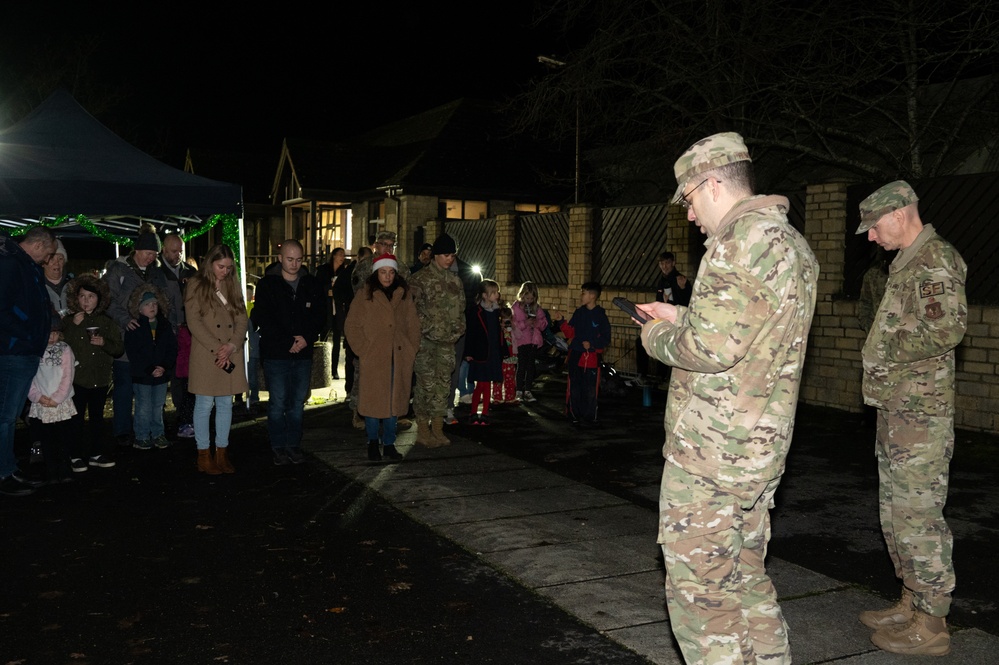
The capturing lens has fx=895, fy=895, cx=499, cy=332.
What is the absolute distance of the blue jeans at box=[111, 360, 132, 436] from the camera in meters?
8.76

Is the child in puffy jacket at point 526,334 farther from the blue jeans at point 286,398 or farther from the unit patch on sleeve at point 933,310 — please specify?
the unit patch on sleeve at point 933,310

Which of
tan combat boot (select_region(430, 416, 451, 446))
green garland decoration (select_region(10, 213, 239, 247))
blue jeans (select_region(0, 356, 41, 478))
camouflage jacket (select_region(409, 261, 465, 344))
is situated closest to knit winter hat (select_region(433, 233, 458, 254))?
camouflage jacket (select_region(409, 261, 465, 344))

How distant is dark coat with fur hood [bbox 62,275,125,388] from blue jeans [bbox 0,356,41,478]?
755 millimetres

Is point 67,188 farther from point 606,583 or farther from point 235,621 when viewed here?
point 606,583

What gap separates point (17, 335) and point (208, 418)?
5.38 ft

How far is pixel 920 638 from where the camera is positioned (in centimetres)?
427

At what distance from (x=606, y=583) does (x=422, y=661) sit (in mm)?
1446

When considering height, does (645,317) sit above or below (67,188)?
below

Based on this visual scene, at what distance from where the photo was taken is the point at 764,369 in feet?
10.1

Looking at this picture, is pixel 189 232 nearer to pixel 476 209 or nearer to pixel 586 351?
pixel 586 351

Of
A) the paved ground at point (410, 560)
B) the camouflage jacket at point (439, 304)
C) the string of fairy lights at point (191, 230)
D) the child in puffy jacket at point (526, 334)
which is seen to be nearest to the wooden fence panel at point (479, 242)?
the child in puffy jacket at point (526, 334)

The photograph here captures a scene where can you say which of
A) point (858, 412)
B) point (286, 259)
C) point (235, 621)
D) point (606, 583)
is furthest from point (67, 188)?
point (858, 412)

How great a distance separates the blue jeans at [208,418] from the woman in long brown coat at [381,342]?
1.17 metres

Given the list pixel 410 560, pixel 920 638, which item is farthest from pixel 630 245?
pixel 920 638
